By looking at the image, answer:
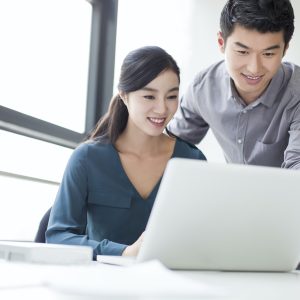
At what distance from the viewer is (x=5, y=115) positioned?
2.40 metres

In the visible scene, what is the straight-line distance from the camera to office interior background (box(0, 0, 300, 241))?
97.6 inches

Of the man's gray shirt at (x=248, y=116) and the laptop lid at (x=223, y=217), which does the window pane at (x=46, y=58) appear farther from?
the laptop lid at (x=223, y=217)

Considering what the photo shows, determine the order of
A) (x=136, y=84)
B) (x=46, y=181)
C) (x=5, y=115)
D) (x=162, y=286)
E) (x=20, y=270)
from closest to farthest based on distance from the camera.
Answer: (x=162, y=286) → (x=20, y=270) → (x=136, y=84) → (x=5, y=115) → (x=46, y=181)

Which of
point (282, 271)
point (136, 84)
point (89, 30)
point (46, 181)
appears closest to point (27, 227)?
point (46, 181)

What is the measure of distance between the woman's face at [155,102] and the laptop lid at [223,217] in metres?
0.79

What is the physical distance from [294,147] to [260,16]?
0.43m

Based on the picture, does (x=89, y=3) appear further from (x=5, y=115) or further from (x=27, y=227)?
(x=27, y=227)

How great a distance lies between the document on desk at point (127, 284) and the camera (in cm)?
62

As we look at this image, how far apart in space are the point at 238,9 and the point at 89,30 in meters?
1.60

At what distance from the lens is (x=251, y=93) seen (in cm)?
194

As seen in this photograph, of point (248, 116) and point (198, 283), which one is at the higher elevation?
point (248, 116)

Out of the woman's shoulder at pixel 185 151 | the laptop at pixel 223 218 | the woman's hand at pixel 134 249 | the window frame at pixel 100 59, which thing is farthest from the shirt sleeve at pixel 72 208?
the window frame at pixel 100 59

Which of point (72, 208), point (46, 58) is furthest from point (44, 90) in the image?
point (72, 208)

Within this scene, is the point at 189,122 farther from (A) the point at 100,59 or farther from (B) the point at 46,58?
(A) the point at 100,59
